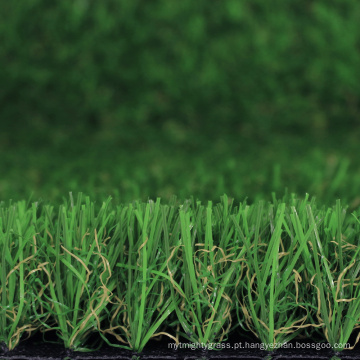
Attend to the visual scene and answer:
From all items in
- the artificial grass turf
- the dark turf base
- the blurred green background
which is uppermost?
the blurred green background

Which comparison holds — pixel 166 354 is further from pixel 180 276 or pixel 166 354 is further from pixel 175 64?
pixel 175 64

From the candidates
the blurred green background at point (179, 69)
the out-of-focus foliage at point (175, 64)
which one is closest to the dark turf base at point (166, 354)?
the blurred green background at point (179, 69)

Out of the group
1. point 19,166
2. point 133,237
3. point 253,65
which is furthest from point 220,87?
point 133,237

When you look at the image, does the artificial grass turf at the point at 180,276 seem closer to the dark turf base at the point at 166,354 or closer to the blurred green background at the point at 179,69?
the dark turf base at the point at 166,354

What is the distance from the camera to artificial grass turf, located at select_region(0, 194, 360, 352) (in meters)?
1.38

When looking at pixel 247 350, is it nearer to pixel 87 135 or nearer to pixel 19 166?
pixel 19 166

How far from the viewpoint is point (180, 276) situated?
57.2 inches

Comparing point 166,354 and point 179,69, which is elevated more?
point 179,69

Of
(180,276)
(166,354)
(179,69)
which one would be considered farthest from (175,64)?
(166,354)

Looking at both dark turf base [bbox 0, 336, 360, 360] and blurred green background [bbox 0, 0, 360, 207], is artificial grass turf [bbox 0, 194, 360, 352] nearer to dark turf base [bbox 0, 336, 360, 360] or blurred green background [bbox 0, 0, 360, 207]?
dark turf base [bbox 0, 336, 360, 360]

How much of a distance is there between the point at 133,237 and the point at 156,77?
279 cm

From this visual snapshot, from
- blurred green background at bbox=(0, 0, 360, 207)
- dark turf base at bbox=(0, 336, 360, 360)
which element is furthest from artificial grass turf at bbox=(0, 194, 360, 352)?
blurred green background at bbox=(0, 0, 360, 207)

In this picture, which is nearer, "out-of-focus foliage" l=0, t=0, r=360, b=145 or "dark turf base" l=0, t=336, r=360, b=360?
"dark turf base" l=0, t=336, r=360, b=360

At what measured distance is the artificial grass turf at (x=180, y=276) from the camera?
1.38 metres
